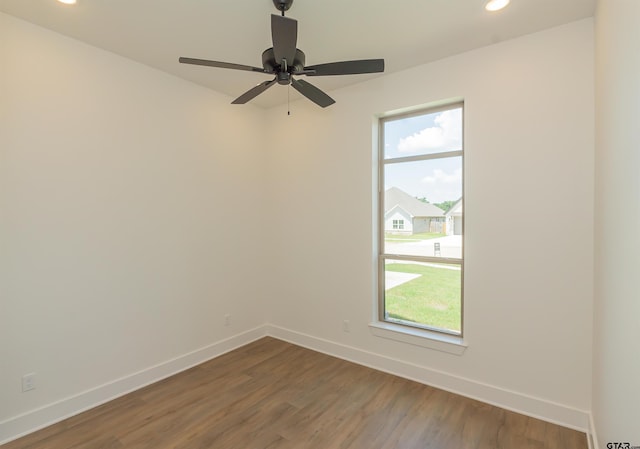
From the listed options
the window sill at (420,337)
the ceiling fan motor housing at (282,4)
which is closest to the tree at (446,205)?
the window sill at (420,337)

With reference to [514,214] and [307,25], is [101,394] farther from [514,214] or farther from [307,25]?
[514,214]

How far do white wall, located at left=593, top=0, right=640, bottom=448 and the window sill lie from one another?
0.96 meters

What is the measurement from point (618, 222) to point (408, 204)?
186 centimetres

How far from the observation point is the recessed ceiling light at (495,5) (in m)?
2.01

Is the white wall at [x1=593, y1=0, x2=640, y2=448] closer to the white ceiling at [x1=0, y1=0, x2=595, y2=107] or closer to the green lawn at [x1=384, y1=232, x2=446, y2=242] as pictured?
the white ceiling at [x1=0, y1=0, x2=595, y2=107]

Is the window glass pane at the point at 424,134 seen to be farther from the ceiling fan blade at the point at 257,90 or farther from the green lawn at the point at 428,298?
the ceiling fan blade at the point at 257,90

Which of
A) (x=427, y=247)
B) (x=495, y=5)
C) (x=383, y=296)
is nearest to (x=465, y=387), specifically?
(x=383, y=296)

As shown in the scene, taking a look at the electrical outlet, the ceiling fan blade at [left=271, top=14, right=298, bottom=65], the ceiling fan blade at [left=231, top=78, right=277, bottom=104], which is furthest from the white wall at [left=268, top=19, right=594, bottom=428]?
the electrical outlet

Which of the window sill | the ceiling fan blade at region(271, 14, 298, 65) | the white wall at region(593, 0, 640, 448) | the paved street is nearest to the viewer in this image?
the white wall at region(593, 0, 640, 448)

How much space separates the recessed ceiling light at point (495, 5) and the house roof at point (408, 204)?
1561 millimetres

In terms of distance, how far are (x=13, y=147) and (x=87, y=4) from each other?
111cm

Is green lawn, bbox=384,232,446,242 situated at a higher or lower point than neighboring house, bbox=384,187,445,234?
lower

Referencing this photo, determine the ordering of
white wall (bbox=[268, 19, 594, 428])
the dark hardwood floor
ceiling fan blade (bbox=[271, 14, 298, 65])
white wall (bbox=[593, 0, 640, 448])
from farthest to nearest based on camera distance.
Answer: white wall (bbox=[268, 19, 594, 428])
the dark hardwood floor
ceiling fan blade (bbox=[271, 14, 298, 65])
white wall (bbox=[593, 0, 640, 448])

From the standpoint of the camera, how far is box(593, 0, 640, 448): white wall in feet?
3.50
